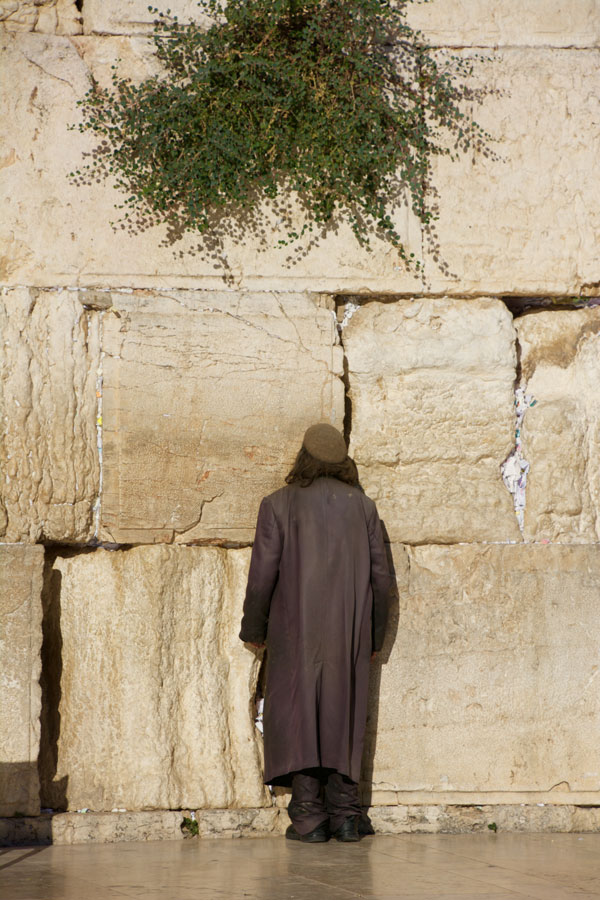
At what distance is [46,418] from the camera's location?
525 centimetres

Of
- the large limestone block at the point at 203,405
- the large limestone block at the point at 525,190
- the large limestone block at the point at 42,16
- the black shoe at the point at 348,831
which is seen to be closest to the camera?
the black shoe at the point at 348,831

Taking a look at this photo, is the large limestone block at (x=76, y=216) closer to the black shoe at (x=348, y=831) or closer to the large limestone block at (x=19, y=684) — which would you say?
the large limestone block at (x=19, y=684)

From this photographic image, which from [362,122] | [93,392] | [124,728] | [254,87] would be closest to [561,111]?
[362,122]

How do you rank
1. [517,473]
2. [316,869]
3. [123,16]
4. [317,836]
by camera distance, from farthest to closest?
1. [517,473]
2. [123,16]
3. [317,836]
4. [316,869]

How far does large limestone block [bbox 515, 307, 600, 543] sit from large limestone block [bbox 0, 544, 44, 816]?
2.35 meters

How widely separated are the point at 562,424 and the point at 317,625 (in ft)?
5.19

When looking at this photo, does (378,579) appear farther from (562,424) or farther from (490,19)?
(490,19)

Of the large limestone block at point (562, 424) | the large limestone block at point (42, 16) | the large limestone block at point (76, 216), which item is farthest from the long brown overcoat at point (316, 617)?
the large limestone block at point (42, 16)

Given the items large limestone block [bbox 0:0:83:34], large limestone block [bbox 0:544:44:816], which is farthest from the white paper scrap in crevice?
large limestone block [bbox 0:0:83:34]

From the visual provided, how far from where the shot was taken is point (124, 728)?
202 inches

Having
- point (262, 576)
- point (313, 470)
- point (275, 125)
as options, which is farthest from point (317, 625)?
point (275, 125)

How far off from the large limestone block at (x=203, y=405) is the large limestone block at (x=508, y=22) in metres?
1.58

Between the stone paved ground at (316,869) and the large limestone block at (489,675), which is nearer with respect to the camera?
the stone paved ground at (316,869)

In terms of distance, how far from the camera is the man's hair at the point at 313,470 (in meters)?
5.18
